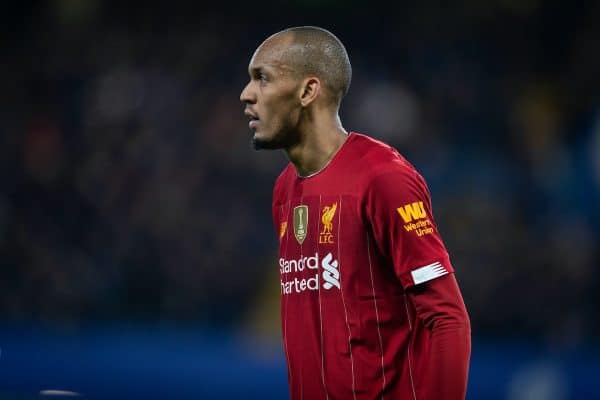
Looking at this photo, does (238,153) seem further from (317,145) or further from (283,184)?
(317,145)

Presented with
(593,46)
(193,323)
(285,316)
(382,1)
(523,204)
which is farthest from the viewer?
(382,1)

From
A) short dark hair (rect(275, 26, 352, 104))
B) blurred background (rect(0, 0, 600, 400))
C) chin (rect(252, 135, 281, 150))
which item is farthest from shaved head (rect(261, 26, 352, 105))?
blurred background (rect(0, 0, 600, 400))

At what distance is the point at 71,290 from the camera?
9.88 m

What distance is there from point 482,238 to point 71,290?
4.31m

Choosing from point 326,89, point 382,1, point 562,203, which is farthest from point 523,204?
point 326,89

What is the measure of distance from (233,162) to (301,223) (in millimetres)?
7813

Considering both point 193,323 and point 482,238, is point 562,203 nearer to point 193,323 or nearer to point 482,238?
point 482,238

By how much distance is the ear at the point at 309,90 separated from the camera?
2.84m

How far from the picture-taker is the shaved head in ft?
9.29

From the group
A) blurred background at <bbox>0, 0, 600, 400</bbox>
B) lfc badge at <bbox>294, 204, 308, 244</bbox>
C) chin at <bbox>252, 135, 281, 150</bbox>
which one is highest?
blurred background at <bbox>0, 0, 600, 400</bbox>

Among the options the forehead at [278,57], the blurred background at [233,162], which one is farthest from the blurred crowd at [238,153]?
the forehead at [278,57]

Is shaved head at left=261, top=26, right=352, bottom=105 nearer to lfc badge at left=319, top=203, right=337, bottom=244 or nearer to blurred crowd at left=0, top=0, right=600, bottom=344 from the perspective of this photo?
lfc badge at left=319, top=203, right=337, bottom=244

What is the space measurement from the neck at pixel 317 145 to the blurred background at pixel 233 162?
17.3 feet

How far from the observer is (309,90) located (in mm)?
2852
